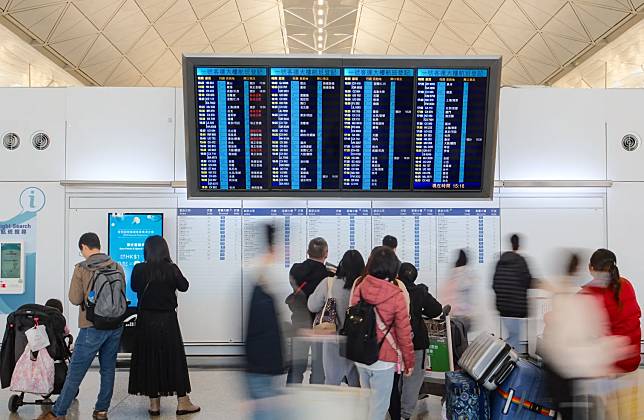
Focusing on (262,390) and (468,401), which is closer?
(262,390)

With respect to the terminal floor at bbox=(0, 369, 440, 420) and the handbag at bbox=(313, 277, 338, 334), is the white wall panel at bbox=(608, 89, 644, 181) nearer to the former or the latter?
the terminal floor at bbox=(0, 369, 440, 420)

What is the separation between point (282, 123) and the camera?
6316 mm

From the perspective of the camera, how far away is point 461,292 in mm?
8430

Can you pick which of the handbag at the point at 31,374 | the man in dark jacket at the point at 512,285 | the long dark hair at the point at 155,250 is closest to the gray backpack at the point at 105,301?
the long dark hair at the point at 155,250

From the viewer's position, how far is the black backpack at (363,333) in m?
5.50

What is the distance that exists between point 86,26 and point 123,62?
3240 mm

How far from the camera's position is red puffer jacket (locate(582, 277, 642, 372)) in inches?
203

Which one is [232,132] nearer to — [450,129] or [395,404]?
[450,129]

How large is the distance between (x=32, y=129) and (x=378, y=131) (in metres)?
6.07

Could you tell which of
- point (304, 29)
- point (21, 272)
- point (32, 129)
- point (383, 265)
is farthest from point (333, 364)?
point (304, 29)

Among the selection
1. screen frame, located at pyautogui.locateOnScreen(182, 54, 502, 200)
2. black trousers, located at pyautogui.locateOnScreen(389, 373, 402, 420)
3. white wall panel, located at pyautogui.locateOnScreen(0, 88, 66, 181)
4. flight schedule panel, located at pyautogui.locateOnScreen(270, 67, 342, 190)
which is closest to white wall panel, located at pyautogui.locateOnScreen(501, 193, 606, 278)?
screen frame, located at pyautogui.locateOnScreen(182, 54, 502, 200)

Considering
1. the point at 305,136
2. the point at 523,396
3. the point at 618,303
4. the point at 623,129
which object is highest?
the point at 623,129

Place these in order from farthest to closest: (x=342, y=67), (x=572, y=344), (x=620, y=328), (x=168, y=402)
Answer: (x=168, y=402) < (x=342, y=67) < (x=620, y=328) < (x=572, y=344)

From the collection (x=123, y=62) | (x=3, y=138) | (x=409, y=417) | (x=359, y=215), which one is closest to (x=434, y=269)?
(x=359, y=215)
